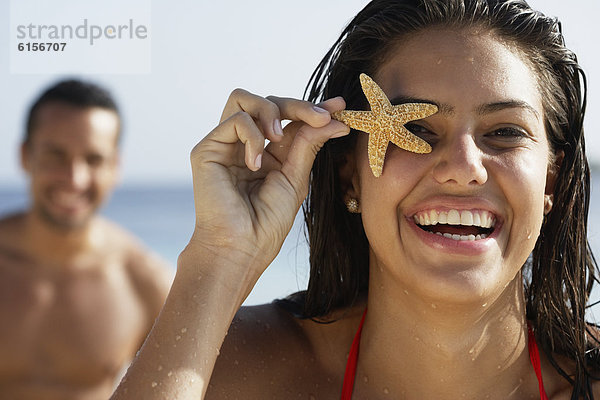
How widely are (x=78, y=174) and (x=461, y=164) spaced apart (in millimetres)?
5358

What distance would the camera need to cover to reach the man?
→ 6227 millimetres

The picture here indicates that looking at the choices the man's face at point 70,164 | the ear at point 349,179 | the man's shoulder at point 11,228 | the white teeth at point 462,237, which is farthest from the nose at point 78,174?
the white teeth at point 462,237

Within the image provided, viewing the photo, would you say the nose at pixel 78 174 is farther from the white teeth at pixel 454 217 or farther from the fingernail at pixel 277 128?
the white teeth at pixel 454 217

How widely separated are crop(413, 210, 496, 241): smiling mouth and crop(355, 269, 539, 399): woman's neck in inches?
9.5

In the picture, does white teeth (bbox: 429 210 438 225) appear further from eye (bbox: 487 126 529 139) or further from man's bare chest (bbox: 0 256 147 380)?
man's bare chest (bbox: 0 256 147 380)

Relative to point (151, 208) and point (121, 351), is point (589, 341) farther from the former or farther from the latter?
point (151, 208)

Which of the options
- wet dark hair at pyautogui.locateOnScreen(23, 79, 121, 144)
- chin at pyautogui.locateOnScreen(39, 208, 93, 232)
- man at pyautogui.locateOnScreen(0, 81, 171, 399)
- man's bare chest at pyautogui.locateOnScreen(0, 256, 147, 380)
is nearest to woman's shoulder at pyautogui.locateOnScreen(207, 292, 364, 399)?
man at pyautogui.locateOnScreen(0, 81, 171, 399)

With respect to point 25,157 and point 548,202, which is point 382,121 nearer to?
point 548,202

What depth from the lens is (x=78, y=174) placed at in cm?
703

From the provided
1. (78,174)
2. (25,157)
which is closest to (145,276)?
(78,174)

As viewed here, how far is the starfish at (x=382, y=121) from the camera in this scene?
2367 mm

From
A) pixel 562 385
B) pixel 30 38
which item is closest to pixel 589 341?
pixel 562 385

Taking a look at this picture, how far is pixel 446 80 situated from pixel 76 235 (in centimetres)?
528

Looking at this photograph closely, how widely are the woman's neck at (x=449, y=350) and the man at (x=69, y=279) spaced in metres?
4.09
